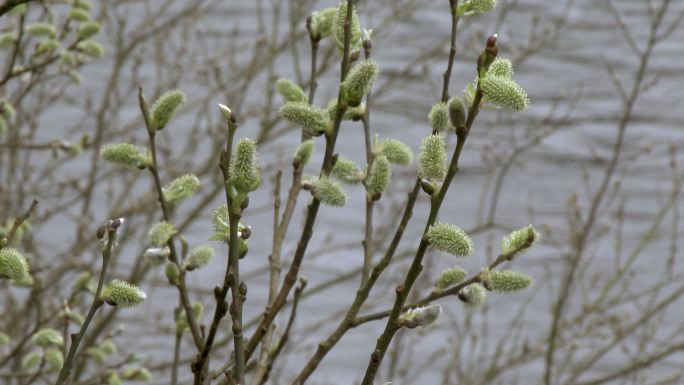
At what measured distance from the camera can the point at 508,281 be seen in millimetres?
1205

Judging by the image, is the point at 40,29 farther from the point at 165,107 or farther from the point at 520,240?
the point at 520,240

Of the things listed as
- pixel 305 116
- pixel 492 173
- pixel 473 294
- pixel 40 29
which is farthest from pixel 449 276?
pixel 492 173

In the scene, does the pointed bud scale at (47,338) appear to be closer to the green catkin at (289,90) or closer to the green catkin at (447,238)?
the green catkin at (289,90)

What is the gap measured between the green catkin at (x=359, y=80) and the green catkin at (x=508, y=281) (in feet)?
0.80

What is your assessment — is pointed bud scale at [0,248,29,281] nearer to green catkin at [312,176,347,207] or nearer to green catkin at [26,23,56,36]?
green catkin at [312,176,347,207]

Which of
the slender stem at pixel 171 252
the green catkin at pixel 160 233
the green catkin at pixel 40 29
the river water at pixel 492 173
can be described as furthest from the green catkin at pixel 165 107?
the river water at pixel 492 173

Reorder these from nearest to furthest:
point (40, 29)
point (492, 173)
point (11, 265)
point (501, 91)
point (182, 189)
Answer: point (501, 91) → point (11, 265) → point (182, 189) → point (40, 29) → point (492, 173)

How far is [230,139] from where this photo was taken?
105 centimetres

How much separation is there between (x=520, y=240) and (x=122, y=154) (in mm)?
503

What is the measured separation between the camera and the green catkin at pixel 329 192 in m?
1.25

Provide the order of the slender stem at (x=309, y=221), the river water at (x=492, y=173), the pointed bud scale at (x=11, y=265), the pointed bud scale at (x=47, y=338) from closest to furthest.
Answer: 1. the pointed bud scale at (x=11, y=265)
2. the slender stem at (x=309, y=221)
3. the pointed bud scale at (x=47, y=338)
4. the river water at (x=492, y=173)

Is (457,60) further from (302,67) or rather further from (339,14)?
(339,14)

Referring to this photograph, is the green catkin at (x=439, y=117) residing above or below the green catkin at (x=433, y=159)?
above

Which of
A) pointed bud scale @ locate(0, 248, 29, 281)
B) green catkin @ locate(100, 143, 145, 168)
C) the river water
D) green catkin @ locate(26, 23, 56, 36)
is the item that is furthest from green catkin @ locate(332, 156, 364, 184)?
the river water
